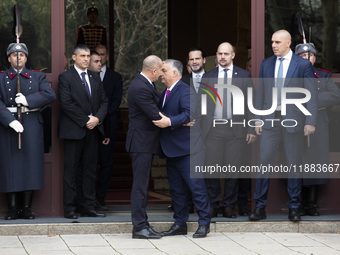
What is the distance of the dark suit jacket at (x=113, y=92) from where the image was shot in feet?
24.0

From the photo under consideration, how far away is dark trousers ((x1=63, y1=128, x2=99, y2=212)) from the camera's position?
6262mm

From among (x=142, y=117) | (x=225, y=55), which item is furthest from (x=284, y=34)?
(x=142, y=117)

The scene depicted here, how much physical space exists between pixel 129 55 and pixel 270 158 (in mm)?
6951

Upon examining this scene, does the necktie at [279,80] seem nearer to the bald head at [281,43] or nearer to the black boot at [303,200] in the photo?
the bald head at [281,43]

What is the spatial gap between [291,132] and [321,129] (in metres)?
0.54

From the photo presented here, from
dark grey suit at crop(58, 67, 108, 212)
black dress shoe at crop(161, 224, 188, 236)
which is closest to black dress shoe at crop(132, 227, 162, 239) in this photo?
black dress shoe at crop(161, 224, 188, 236)

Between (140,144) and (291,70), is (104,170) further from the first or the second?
(291,70)

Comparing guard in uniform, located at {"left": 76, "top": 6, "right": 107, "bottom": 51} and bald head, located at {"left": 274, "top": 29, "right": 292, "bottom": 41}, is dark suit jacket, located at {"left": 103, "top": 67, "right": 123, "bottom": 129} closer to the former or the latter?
bald head, located at {"left": 274, "top": 29, "right": 292, "bottom": 41}

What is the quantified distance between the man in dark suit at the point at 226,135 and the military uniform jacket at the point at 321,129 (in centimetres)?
65

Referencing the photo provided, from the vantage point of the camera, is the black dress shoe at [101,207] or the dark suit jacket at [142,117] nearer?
the dark suit jacket at [142,117]

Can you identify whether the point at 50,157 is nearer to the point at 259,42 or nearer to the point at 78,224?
the point at 78,224

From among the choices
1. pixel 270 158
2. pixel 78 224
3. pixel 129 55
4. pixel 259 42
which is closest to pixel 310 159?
pixel 270 158

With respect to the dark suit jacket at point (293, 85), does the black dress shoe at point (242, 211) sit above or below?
below

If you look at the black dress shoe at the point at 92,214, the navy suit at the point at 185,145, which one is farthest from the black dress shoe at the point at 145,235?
the black dress shoe at the point at 92,214
